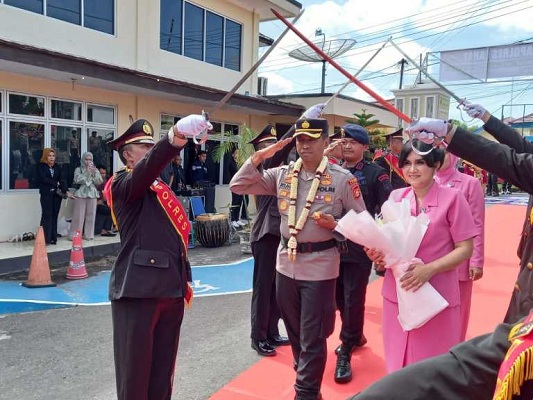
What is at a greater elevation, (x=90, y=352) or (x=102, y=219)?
(x=102, y=219)

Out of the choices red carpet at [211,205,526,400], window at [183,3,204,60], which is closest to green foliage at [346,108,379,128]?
window at [183,3,204,60]

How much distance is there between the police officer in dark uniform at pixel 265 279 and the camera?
4.07 m

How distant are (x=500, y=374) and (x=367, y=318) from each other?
3953 millimetres

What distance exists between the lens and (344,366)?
3574 millimetres

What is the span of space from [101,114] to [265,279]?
7101 millimetres

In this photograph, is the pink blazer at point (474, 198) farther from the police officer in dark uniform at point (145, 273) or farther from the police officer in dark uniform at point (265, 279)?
the police officer in dark uniform at point (145, 273)

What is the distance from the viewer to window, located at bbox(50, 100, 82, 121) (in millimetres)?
9023

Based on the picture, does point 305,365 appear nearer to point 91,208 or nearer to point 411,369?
point 411,369

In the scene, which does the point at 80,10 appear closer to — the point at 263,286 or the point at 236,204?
the point at 236,204

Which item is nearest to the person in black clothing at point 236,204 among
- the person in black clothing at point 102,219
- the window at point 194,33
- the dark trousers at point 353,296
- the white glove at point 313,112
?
the person in black clothing at point 102,219

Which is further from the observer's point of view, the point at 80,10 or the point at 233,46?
the point at 233,46

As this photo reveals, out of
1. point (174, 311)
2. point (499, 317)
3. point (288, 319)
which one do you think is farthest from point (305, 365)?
point (499, 317)

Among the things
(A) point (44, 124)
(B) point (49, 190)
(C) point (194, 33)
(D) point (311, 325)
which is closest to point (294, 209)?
(D) point (311, 325)

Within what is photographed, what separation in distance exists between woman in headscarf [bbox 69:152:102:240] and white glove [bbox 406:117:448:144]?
7579 millimetres
